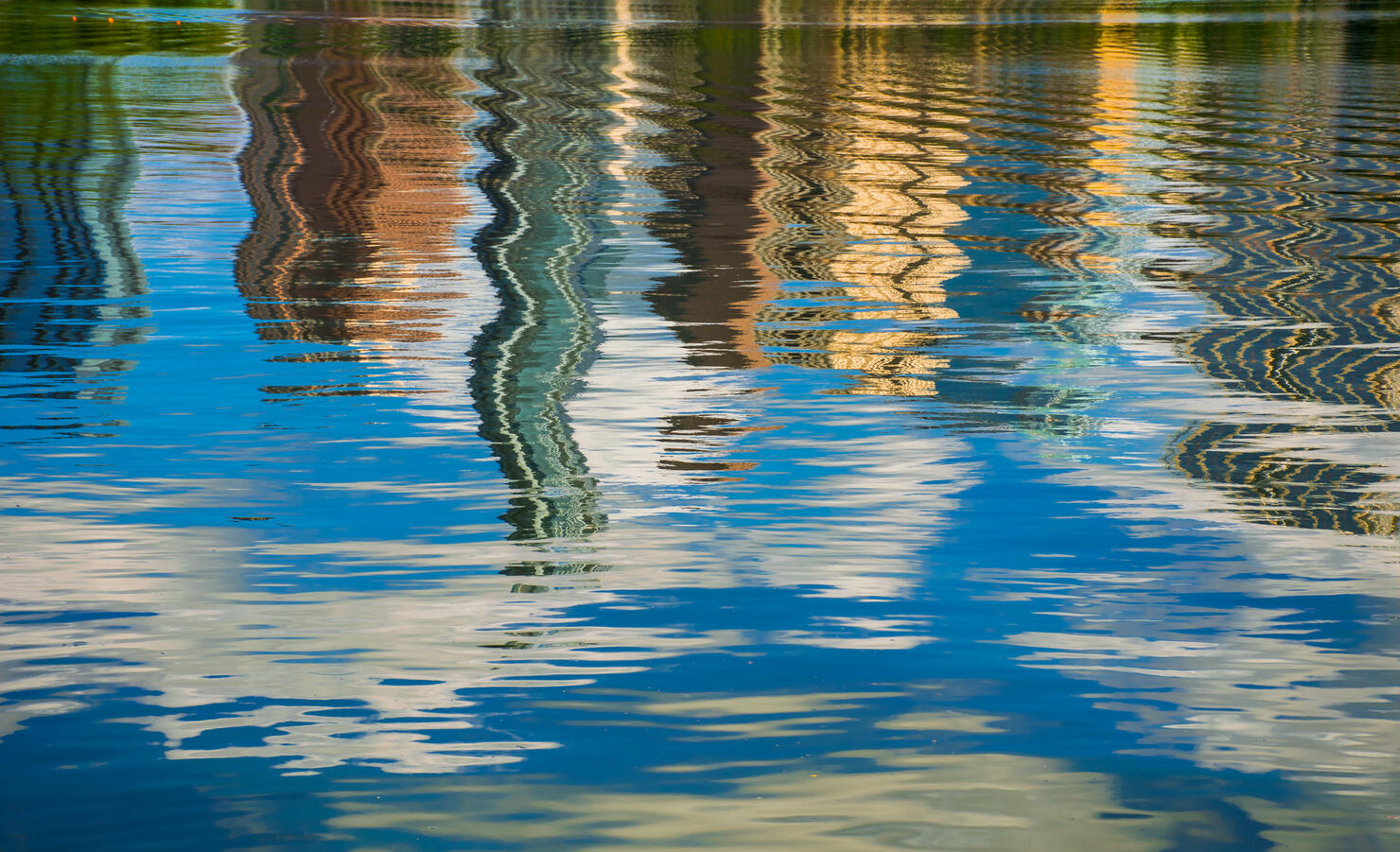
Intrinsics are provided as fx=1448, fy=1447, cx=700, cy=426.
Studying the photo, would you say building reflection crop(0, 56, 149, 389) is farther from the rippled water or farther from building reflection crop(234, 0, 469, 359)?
building reflection crop(234, 0, 469, 359)

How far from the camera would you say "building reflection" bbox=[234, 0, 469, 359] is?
16.1ft

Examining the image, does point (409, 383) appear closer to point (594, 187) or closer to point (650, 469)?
point (650, 469)

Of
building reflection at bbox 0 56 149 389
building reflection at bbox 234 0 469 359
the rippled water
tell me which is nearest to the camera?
the rippled water

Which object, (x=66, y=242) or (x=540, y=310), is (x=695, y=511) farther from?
(x=66, y=242)

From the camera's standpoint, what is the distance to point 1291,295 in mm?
5176

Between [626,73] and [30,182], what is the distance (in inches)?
327

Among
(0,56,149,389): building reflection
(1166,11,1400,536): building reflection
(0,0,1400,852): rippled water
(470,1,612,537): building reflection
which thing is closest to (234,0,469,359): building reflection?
(0,0,1400,852): rippled water

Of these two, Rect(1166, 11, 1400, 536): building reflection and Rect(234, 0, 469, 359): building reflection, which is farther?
Rect(234, 0, 469, 359): building reflection

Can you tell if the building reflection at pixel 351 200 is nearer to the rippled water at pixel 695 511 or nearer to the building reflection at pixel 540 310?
the rippled water at pixel 695 511

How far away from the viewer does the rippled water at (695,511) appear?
2.07 metres

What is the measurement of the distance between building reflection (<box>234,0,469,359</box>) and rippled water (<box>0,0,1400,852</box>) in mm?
44

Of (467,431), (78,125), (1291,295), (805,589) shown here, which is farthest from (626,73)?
(805,589)

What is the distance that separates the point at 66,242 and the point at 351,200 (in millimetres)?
1420

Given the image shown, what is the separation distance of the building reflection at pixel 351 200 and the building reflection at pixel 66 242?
1.59 ft
